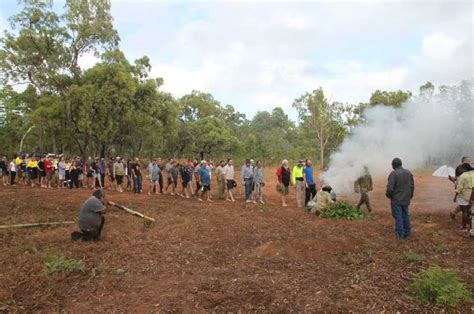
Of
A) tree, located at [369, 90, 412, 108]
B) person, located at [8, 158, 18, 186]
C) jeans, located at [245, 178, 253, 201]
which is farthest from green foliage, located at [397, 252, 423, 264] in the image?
person, located at [8, 158, 18, 186]

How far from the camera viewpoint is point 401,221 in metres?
8.12

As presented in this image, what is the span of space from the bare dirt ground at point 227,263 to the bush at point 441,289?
0.16 m

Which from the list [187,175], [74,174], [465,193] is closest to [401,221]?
[465,193]

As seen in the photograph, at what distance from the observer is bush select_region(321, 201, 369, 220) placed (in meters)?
10.8

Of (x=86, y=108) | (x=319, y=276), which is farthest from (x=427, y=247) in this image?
(x=86, y=108)

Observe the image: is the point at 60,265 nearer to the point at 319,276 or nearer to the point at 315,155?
the point at 319,276

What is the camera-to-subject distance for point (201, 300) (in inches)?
202

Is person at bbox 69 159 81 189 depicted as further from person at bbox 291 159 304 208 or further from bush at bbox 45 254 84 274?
bush at bbox 45 254 84 274

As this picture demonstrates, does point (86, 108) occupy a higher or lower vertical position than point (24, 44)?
lower

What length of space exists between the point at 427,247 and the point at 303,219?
3826 millimetres

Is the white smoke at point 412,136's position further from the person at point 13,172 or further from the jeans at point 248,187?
the person at point 13,172

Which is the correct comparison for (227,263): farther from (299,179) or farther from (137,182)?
(137,182)

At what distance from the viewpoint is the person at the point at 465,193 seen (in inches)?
339

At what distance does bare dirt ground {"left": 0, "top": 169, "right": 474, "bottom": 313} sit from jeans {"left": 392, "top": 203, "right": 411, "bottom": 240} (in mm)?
223
